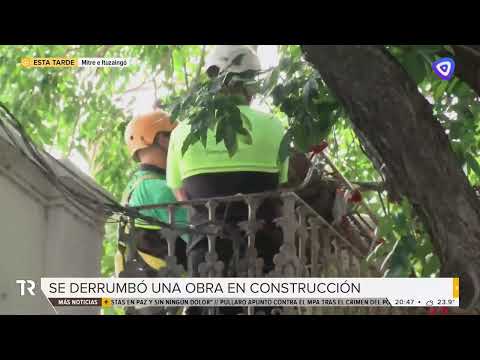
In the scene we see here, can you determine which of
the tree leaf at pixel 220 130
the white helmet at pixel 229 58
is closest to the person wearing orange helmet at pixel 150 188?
the white helmet at pixel 229 58

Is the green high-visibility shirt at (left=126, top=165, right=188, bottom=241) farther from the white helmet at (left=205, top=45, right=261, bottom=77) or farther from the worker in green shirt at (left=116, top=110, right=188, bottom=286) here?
the white helmet at (left=205, top=45, right=261, bottom=77)

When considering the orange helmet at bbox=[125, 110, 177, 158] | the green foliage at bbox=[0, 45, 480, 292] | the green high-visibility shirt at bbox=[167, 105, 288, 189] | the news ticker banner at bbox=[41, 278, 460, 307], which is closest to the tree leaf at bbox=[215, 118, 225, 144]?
→ the green foliage at bbox=[0, 45, 480, 292]

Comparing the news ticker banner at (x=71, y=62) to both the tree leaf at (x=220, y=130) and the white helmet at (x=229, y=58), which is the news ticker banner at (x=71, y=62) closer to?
the white helmet at (x=229, y=58)

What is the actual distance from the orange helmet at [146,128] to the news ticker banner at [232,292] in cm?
85

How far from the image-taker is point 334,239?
164 inches

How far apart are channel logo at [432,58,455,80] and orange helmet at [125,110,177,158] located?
56.1 inches

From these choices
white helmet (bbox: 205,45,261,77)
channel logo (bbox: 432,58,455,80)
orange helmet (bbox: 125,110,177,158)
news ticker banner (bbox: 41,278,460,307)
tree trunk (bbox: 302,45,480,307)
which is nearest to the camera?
tree trunk (bbox: 302,45,480,307)

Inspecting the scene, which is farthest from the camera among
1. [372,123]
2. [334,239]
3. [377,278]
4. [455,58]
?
[334,239]

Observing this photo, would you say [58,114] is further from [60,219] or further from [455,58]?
[455,58]

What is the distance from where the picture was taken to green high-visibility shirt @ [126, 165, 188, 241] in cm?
407

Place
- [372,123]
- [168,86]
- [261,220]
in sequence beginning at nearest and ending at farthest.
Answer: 1. [372,123]
2. [261,220]
3. [168,86]

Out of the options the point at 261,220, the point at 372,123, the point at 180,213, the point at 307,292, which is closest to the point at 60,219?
the point at 180,213

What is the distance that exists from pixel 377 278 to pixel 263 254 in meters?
0.61

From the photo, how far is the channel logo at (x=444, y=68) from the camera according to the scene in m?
3.22
